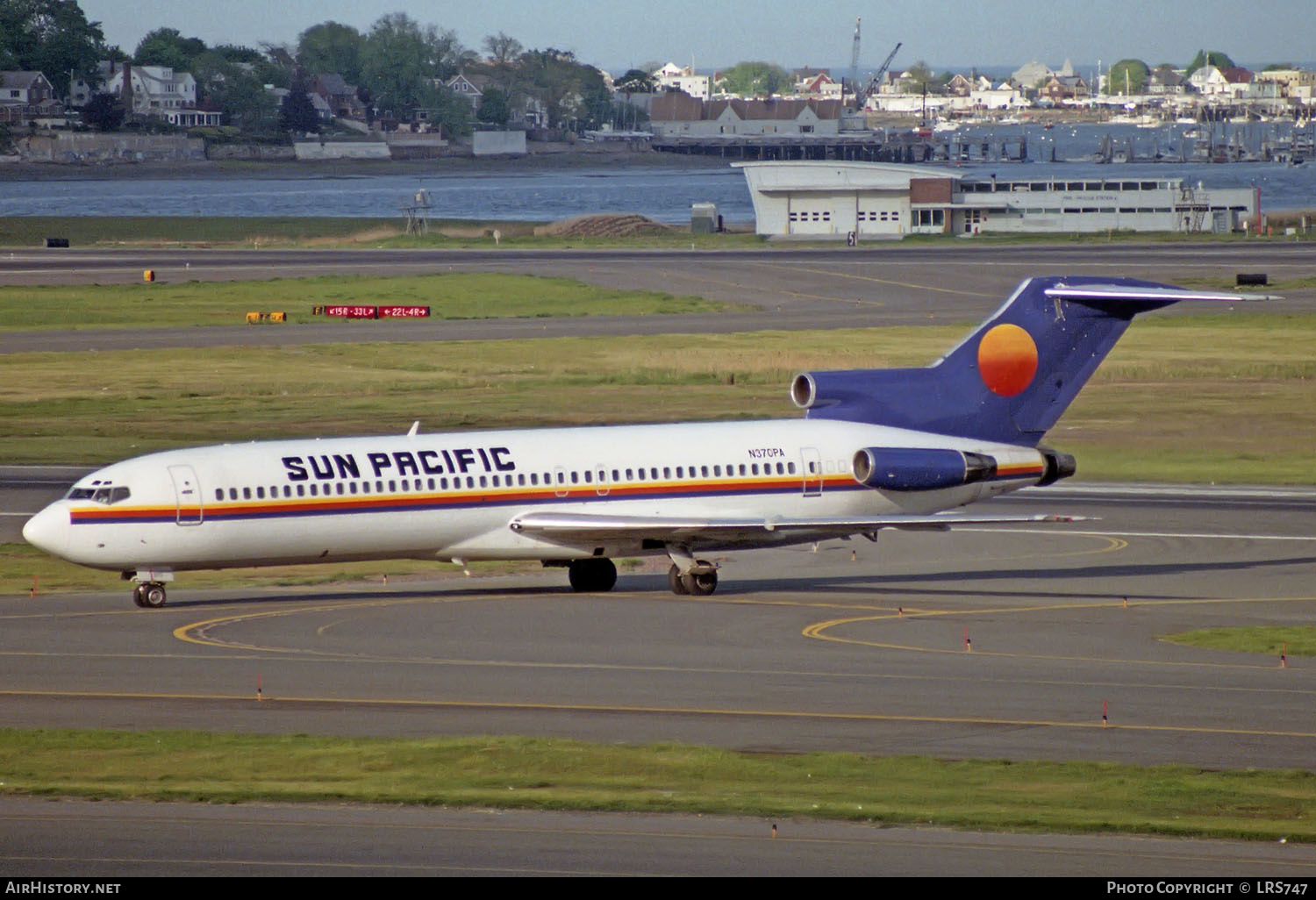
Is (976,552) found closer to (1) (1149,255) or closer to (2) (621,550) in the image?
(2) (621,550)

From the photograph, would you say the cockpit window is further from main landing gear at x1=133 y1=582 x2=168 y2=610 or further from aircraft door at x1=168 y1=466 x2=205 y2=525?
main landing gear at x1=133 y1=582 x2=168 y2=610

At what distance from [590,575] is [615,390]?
3270 centimetres

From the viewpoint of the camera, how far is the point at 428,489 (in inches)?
1462

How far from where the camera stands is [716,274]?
116438 mm

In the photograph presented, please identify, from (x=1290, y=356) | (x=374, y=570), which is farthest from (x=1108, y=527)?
(x=1290, y=356)

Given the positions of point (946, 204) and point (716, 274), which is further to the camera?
point (946, 204)

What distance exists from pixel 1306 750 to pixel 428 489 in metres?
18.9

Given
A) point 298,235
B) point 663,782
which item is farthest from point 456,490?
point 298,235

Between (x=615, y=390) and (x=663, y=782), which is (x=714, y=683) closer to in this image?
(x=663, y=782)

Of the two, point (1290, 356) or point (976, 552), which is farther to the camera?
point (1290, 356)

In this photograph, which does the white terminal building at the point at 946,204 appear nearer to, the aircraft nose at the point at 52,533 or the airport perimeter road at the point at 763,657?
the airport perimeter road at the point at 763,657

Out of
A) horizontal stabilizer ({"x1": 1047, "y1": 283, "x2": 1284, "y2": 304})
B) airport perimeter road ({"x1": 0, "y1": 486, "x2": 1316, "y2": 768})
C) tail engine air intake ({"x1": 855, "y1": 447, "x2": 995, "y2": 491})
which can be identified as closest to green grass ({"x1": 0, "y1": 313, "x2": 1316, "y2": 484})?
horizontal stabilizer ({"x1": 1047, "y1": 283, "x2": 1284, "y2": 304})

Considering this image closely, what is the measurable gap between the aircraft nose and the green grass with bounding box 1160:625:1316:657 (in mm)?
21319

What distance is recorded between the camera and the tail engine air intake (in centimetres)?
3969
